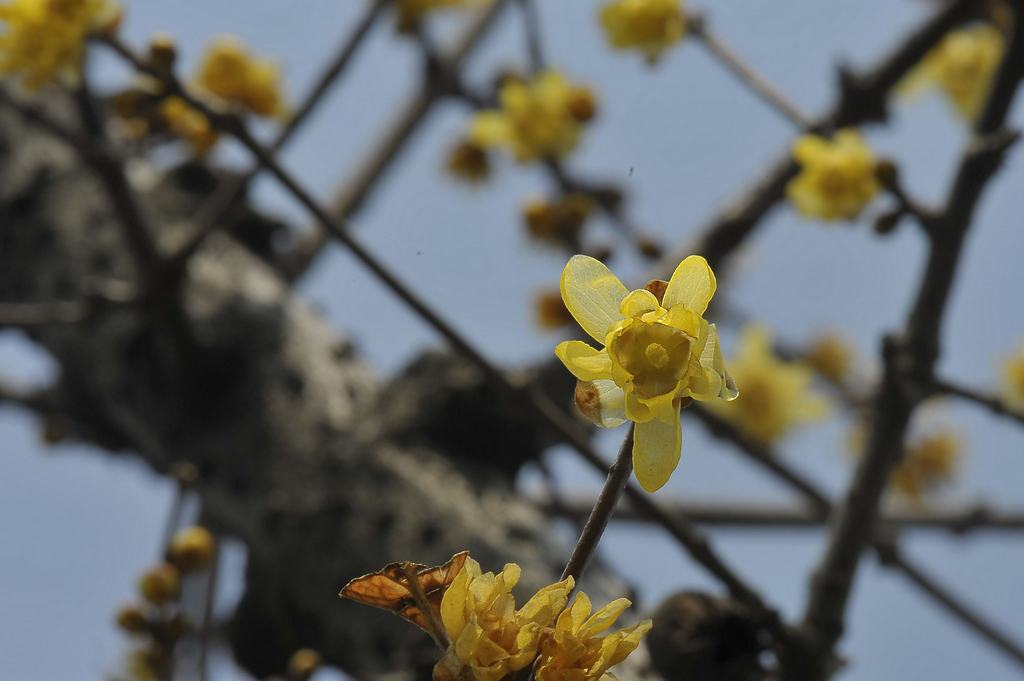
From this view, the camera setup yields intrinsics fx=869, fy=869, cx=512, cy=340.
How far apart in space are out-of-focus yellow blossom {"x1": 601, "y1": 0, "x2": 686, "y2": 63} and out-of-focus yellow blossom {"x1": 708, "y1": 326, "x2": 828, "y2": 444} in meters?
1.02

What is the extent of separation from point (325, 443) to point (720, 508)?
1.04 meters

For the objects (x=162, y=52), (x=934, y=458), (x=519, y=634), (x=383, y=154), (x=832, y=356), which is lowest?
(x=519, y=634)

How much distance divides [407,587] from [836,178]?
113 centimetres

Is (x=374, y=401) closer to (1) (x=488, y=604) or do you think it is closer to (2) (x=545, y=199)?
(2) (x=545, y=199)

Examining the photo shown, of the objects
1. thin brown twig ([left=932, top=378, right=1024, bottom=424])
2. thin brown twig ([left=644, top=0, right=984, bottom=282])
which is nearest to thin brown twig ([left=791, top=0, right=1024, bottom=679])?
thin brown twig ([left=932, top=378, right=1024, bottom=424])

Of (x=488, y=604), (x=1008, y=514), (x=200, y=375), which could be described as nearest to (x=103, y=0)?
(x=200, y=375)

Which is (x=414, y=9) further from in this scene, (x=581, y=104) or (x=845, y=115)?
(x=845, y=115)

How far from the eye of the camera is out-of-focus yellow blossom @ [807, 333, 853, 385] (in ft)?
9.42

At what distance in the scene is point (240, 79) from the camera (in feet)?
5.99

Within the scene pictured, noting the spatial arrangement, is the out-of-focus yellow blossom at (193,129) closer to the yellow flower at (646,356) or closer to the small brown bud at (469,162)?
the small brown bud at (469,162)

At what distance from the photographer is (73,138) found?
4.07 ft

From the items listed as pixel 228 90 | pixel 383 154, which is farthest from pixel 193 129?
pixel 383 154

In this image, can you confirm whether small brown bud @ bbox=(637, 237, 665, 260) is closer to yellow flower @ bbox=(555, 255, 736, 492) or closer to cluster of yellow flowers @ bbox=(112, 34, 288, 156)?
cluster of yellow flowers @ bbox=(112, 34, 288, 156)

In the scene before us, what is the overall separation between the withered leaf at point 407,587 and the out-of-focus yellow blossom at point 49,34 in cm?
108
